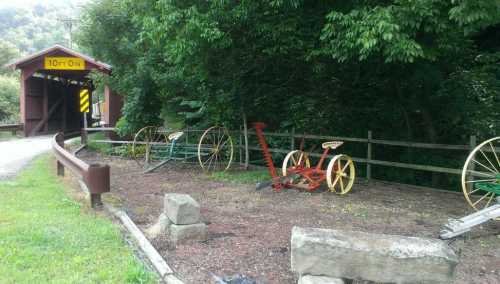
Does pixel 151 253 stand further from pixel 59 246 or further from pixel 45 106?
pixel 45 106

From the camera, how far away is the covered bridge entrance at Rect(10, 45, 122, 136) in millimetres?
21969

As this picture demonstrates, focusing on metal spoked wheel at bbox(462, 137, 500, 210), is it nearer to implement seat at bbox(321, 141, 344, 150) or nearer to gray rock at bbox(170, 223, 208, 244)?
implement seat at bbox(321, 141, 344, 150)

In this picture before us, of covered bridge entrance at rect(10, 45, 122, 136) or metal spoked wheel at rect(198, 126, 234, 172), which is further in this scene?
covered bridge entrance at rect(10, 45, 122, 136)

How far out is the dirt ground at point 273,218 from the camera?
495 cm

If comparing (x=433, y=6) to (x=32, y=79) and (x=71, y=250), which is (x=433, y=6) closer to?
(x=71, y=250)

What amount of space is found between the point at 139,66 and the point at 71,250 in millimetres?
10731

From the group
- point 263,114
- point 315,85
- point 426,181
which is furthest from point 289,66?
point 426,181

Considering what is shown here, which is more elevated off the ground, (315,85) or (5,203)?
(315,85)

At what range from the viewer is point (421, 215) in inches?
291

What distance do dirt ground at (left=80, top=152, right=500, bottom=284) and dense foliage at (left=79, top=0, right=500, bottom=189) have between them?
238 centimetres

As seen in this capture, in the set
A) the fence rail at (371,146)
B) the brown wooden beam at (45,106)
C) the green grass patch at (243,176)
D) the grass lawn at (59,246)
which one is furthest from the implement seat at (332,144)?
the brown wooden beam at (45,106)

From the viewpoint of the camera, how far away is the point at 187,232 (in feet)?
18.9

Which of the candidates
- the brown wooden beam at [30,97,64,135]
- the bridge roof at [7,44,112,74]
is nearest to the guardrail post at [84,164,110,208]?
the bridge roof at [7,44,112,74]

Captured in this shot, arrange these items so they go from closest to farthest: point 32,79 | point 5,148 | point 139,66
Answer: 1. point 139,66
2. point 5,148
3. point 32,79
